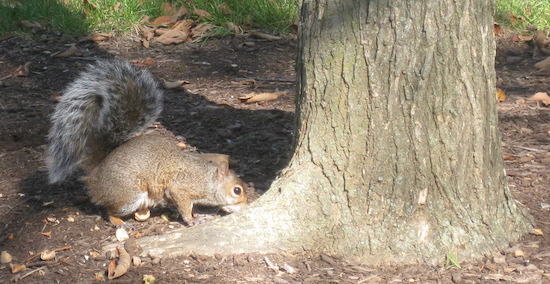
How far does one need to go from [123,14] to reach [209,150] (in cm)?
272

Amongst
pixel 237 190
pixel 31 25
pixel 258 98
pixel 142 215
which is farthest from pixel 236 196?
pixel 31 25

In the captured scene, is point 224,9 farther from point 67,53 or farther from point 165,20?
point 67,53

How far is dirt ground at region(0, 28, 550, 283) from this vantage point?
8.86 feet

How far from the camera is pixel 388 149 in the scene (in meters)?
2.65

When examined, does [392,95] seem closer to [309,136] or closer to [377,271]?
[309,136]

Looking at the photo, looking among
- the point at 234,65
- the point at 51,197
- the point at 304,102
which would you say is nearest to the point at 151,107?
the point at 51,197

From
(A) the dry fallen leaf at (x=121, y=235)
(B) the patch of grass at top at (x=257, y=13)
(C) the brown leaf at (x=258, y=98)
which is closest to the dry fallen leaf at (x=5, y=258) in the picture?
(A) the dry fallen leaf at (x=121, y=235)

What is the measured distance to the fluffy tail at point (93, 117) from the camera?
130 inches

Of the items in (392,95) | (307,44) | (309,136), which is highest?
Result: (307,44)

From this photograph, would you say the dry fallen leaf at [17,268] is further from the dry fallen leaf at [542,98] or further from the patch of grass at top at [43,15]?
the patch of grass at top at [43,15]

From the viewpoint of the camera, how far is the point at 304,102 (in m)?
2.79

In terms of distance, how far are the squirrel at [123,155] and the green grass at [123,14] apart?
2697 mm

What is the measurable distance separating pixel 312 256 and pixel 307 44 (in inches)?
33.3

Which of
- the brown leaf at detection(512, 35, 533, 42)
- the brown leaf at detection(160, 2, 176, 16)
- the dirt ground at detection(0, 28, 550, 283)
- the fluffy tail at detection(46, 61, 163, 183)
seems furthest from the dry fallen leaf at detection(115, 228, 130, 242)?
the brown leaf at detection(512, 35, 533, 42)
